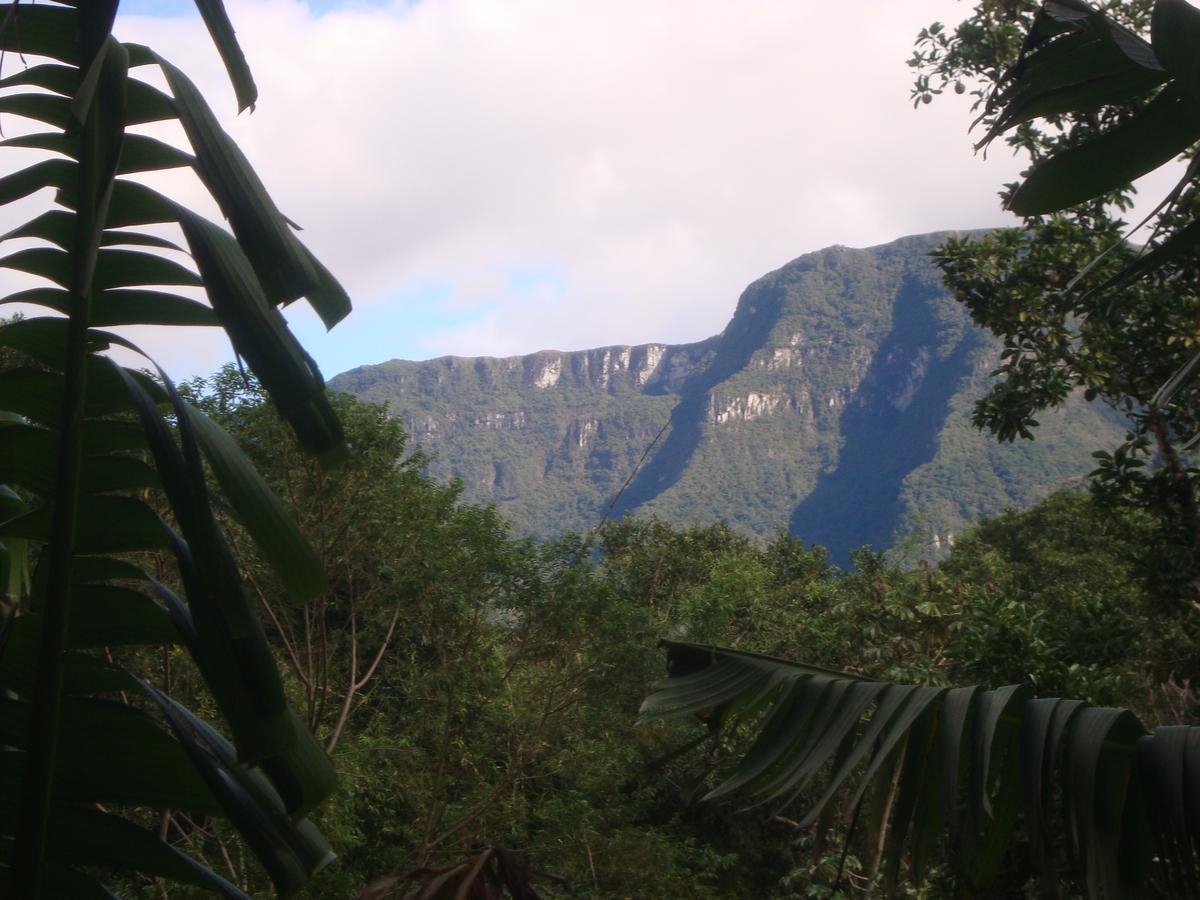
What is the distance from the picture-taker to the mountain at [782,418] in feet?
161

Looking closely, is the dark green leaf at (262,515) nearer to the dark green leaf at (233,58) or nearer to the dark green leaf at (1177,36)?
the dark green leaf at (233,58)

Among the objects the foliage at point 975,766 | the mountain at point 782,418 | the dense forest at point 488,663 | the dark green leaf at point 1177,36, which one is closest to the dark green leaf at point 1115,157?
the dark green leaf at point 1177,36

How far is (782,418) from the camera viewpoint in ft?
233

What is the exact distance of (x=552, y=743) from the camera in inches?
299

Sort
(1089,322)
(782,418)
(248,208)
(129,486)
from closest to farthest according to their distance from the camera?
(248,208)
(129,486)
(1089,322)
(782,418)

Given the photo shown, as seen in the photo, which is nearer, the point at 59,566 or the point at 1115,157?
the point at 59,566

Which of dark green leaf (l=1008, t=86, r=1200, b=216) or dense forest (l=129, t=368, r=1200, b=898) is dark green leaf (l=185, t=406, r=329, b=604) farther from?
dense forest (l=129, t=368, r=1200, b=898)

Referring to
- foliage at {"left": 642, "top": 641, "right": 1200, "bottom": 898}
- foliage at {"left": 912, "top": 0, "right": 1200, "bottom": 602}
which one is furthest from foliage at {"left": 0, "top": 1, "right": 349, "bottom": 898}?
foliage at {"left": 912, "top": 0, "right": 1200, "bottom": 602}

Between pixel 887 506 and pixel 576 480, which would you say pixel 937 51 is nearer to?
pixel 576 480

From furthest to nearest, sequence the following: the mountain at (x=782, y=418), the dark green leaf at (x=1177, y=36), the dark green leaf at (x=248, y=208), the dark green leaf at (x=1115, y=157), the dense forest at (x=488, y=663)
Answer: the mountain at (x=782, y=418) < the dense forest at (x=488, y=663) < the dark green leaf at (x=1115, y=157) < the dark green leaf at (x=1177, y=36) < the dark green leaf at (x=248, y=208)

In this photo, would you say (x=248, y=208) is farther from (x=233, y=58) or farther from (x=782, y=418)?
(x=782, y=418)

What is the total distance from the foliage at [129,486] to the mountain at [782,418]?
40.8m

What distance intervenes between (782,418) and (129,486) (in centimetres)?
7102

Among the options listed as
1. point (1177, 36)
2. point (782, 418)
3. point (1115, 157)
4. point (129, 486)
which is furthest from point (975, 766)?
point (782, 418)
